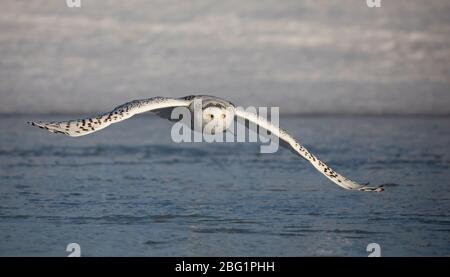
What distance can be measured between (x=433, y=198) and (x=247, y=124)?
7058mm

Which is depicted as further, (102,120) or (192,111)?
(192,111)

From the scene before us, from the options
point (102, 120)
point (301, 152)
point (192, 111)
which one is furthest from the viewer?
point (301, 152)

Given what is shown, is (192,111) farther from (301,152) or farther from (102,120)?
(301,152)

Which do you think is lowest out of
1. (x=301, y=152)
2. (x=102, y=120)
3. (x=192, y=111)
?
(x=301, y=152)

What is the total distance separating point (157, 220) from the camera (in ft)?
81.8

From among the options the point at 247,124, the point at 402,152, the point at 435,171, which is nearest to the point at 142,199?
the point at 247,124

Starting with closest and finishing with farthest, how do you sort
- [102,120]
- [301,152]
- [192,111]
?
1. [102,120]
2. [192,111]
3. [301,152]

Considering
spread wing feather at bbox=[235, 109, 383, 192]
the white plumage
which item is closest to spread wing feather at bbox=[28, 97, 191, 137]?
the white plumage

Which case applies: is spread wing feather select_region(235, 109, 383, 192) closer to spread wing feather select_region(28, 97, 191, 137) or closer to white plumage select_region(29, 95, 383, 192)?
white plumage select_region(29, 95, 383, 192)

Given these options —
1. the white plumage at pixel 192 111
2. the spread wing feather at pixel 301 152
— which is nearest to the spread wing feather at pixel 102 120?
the white plumage at pixel 192 111

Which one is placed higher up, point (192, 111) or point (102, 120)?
point (192, 111)

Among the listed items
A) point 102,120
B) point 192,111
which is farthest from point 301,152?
point 102,120

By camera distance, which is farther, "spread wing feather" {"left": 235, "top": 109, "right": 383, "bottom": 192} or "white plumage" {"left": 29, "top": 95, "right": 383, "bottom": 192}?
"spread wing feather" {"left": 235, "top": 109, "right": 383, "bottom": 192}

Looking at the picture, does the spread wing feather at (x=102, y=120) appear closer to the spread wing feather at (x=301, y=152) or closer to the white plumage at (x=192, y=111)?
the white plumage at (x=192, y=111)
